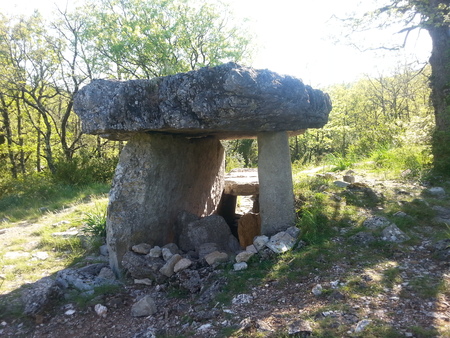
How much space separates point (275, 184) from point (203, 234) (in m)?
1.18

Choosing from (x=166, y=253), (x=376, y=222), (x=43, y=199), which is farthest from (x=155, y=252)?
(x=43, y=199)

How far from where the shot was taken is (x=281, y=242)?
4.29m

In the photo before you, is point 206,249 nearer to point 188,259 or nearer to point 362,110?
point 188,259

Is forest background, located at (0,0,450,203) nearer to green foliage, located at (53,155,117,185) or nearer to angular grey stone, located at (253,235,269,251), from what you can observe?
green foliage, located at (53,155,117,185)

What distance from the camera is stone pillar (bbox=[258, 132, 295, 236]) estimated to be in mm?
4801

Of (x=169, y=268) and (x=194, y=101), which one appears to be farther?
(x=169, y=268)

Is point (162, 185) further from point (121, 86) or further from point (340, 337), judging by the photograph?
point (340, 337)

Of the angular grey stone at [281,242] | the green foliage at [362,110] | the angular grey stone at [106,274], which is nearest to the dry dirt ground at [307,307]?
the angular grey stone at [281,242]

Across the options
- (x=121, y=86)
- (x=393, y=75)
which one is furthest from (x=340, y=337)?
(x=393, y=75)

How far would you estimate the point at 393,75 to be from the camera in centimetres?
1978

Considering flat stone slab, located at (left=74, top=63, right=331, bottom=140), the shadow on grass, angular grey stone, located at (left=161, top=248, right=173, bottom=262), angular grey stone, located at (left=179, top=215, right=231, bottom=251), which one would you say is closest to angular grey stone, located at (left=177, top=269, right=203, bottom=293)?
angular grey stone, located at (left=161, top=248, right=173, bottom=262)

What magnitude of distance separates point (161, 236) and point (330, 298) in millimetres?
2535

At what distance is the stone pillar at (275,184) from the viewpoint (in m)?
4.80

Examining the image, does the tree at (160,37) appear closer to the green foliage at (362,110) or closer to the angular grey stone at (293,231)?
the green foliage at (362,110)
